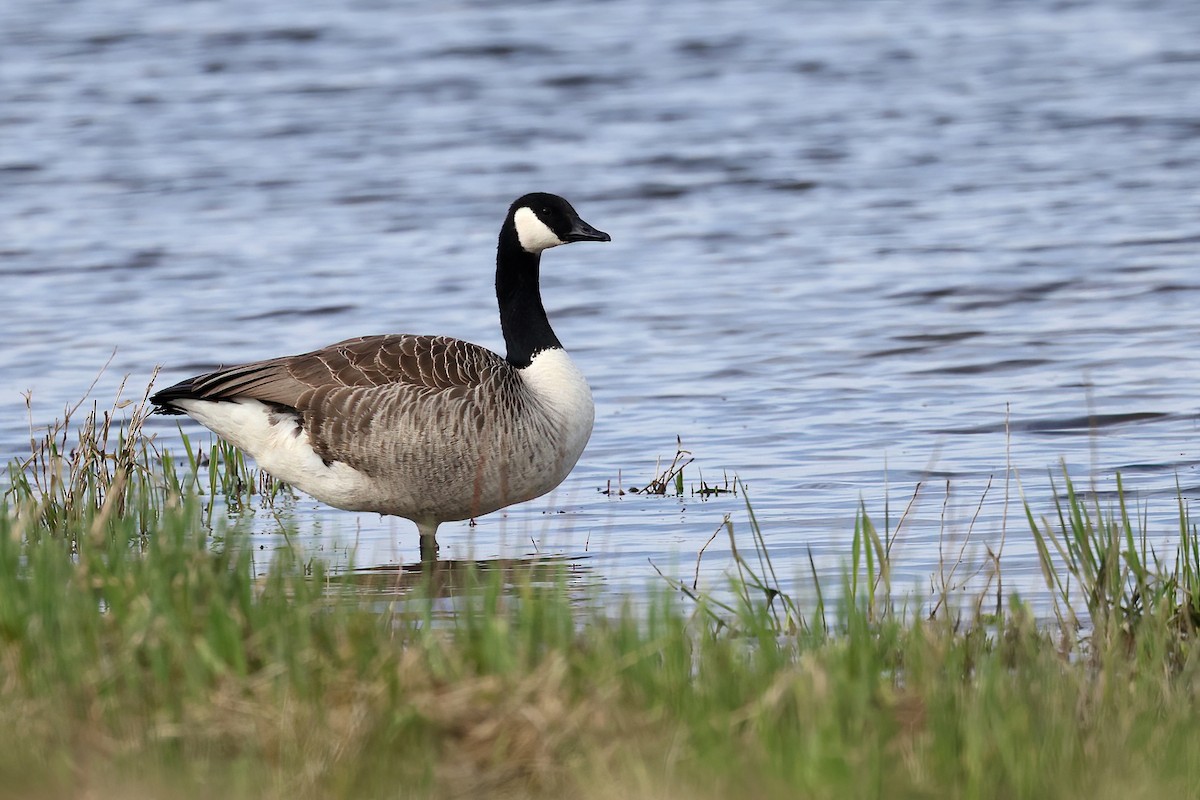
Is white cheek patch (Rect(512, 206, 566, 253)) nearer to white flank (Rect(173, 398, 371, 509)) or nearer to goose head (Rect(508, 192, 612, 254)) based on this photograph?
goose head (Rect(508, 192, 612, 254))

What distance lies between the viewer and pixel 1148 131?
73.5 feet

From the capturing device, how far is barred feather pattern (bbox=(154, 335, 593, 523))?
9.05 m

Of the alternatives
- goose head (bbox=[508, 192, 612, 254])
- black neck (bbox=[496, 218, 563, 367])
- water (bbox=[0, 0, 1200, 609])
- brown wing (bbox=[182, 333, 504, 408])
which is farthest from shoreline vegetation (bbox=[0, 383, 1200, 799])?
goose head (bbox=[508, 192, 612, 254])

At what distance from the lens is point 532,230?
1017 centimetres

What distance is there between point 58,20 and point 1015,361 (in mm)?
25110

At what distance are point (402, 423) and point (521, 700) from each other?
438cm

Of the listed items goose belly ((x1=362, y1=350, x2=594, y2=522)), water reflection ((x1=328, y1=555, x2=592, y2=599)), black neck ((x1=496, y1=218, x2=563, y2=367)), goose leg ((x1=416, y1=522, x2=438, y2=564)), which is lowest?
water reflection ((x1=328, y1=555, x2=592, y2=599))

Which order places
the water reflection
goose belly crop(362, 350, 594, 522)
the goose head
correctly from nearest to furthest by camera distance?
the water reflection, goose belly crop(362, 350, 594, 522), the goose head

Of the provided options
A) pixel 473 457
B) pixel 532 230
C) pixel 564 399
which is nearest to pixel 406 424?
pixel 473 457

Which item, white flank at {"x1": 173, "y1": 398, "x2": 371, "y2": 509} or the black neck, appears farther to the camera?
the black neck

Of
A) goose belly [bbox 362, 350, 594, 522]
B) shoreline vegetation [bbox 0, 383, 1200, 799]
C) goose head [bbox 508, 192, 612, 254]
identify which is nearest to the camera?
shoreline vegetation [bbox 0, 383, 1200, 799]

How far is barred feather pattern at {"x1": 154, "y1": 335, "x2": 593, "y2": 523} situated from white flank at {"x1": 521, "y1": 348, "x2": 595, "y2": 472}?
0.01m

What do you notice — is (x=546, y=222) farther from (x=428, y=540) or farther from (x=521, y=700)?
(x=521, y=700)

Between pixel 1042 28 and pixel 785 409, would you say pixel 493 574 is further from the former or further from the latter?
pixel 1042 28
